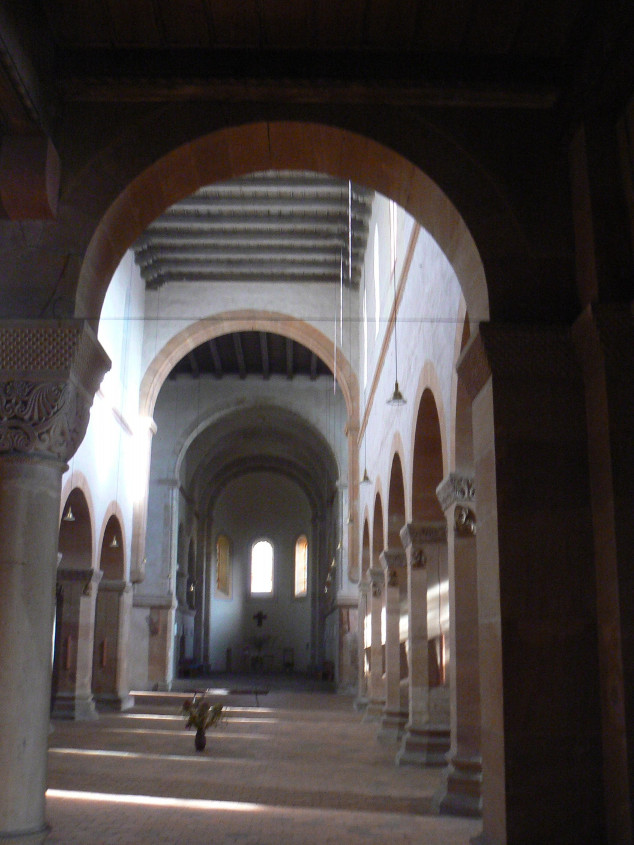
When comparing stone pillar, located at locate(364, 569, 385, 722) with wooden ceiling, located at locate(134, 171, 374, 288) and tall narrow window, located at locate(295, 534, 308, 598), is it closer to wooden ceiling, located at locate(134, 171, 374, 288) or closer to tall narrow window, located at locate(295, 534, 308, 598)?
wooden ceiling, located at locate(134, 171, 374, 288)

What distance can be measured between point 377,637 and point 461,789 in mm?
8973

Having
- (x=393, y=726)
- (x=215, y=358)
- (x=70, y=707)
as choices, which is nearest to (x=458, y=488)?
(x=393, y=726)

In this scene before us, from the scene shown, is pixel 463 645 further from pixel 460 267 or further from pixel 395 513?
pixel 395 513

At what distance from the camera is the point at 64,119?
21.7ft

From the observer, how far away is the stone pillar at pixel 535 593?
208 inches

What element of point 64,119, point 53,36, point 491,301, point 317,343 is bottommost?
point 491,301

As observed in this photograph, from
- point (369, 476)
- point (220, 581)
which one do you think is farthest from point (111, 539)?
point (220, 581)

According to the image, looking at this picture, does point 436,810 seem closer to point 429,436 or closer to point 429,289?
point 429,436

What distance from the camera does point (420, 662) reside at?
38.2 feet

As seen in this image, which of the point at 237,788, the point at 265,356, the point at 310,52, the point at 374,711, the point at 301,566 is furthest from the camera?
the point at 301,566

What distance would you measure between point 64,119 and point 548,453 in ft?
13.5

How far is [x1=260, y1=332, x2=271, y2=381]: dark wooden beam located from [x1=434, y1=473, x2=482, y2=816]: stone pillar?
669 inches

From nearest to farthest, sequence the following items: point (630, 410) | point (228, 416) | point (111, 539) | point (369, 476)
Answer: point (630, 410), point (369, 476), point (111, 539), point (228, 416)

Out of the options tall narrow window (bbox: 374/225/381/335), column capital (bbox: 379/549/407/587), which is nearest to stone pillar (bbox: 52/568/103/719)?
column capital (bbox: 379/549/407/587)
